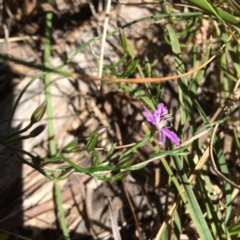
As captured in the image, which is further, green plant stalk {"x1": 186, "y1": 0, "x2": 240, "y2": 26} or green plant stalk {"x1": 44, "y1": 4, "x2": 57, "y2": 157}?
green plant stalk {"x1": 44, "y1": 4, "x2": 57, "y2": 157}

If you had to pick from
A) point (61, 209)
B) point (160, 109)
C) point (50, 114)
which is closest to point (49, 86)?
point (50, 114)

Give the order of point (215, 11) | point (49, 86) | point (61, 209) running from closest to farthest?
point (215, 11)
point (61, 209)
point (49, 86)

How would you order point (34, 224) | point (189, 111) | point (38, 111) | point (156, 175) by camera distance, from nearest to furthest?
point (38, 111), point (189, 111), point (34, 224), point (156, 175)

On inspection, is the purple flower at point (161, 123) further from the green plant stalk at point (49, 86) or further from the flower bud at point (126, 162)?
the green plant stalk at point (49, 86)

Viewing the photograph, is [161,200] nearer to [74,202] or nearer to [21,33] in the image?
[74,202]

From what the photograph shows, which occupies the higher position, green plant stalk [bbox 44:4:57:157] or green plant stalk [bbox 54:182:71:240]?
green plant stalk [bbox 44:4:57:157]

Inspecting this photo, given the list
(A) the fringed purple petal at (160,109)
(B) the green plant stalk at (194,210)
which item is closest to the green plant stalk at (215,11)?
(A) the fringed purple petal at (160,109)

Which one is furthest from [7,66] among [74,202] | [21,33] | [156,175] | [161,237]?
[161,237]

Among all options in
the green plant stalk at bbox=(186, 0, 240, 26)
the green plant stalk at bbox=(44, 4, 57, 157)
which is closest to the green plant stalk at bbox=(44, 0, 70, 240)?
the green plant stalk at bbox=(44, 4, 57, 157)

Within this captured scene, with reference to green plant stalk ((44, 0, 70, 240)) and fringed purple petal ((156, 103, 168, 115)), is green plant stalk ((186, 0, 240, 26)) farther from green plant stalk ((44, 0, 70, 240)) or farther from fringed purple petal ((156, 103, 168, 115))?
green plant stalk ((44, 0, 70, 240))

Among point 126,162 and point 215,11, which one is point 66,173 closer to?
point 126,162

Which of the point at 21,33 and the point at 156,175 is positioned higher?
the point at 21,33
